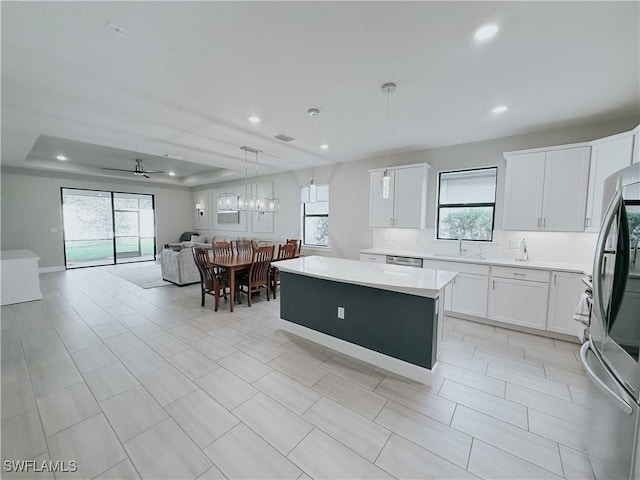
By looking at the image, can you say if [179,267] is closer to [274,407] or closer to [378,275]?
[274,407]

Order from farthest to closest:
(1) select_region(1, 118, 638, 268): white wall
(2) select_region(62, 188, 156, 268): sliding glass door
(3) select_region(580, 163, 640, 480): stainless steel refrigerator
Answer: (2) select_region(62, 188, 156, 268): sliding glass door < (1) select_region(1, 118, 638, 268): white wall < (3) select_region(580, 163, 640, 480): stainless steel refrigerator

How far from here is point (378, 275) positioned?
2.65 meters

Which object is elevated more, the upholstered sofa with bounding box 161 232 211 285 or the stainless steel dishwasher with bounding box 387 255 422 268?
the stainless steel dishwasher with bounding box 387 255 422 268

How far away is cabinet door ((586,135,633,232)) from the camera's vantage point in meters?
2.71

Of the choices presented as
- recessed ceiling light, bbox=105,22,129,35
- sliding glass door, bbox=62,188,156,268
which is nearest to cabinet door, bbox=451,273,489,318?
recessed ceiling light, bbox=105,22,129,35

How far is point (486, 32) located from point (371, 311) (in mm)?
2380

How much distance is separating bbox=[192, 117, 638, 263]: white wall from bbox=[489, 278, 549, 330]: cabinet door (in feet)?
2.23

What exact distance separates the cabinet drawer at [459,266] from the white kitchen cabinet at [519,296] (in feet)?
0.42

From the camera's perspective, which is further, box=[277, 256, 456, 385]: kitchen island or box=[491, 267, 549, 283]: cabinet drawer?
box=[491, 267, 549, 283]: cabinet drawer

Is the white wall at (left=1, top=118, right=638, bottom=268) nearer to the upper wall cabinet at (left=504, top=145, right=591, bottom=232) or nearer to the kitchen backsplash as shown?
the kitchen backsplash

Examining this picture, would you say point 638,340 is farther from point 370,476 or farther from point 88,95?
point 88,95

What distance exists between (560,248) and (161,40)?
16.5ft

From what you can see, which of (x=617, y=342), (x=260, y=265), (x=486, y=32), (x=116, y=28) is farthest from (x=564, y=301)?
(x=116, y=28)

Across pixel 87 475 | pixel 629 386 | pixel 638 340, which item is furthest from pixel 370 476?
pixel 87 475
